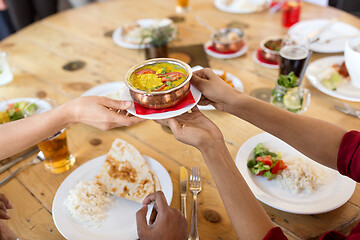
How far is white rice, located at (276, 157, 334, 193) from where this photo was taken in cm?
138

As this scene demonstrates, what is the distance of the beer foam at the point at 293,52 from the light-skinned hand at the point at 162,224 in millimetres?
1239

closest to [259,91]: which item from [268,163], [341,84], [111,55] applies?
[341,84]

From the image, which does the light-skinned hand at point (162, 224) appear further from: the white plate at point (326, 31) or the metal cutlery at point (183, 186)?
the white plate at point (326, 31)

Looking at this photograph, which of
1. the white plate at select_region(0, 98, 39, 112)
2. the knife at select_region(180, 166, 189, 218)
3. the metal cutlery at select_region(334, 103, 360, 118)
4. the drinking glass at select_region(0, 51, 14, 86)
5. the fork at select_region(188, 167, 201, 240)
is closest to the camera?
the fork at select_region(188, 167, 201, 240)

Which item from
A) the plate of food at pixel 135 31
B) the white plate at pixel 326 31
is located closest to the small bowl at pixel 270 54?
the white plate at pixel 326 31

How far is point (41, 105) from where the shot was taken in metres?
1.73

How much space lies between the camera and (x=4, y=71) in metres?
2.23

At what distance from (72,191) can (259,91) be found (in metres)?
1.25

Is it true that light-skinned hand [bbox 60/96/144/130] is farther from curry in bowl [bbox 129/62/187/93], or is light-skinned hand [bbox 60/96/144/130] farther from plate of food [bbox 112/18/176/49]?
plate of food [bbox 112/18/176/49]

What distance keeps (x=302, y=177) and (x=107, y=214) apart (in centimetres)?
82

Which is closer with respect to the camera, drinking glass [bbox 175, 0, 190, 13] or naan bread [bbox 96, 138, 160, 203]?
naan bread [bbox 96, 138, 160, 203]

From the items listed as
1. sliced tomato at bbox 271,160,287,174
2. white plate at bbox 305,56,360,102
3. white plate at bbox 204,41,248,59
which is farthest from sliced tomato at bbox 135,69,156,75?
white plate at bbox 305,56,360,102

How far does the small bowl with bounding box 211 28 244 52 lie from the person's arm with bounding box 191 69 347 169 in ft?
2.65

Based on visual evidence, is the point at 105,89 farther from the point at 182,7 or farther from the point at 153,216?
the point at 182,7
